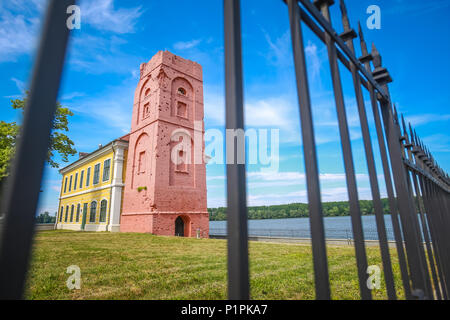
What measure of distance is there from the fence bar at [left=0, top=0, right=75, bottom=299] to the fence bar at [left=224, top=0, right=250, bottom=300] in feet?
1.82

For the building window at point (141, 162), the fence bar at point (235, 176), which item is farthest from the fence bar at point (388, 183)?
the building window at point (141, 162)

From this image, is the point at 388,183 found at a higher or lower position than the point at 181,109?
lower

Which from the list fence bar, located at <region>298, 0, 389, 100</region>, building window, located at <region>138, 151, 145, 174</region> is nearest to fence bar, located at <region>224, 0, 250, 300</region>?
fence bar, located at <region>298, 0, 389, 100</region>

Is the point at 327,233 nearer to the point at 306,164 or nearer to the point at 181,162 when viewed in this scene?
the point at 181,162

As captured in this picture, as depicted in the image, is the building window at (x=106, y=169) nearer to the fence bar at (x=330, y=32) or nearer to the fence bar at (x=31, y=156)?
the fence bar at (x=330, y=32)

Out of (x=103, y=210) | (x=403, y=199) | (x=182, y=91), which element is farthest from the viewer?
(x=103, y=210)

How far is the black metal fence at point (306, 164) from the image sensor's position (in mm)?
535

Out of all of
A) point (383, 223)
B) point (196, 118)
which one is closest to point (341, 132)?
point (383, 223)

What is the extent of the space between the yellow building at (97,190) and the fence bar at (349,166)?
1939cm

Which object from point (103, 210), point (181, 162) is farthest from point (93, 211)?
point (181, 162)

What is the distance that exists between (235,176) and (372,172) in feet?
4.32

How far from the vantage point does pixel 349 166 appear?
1493mm

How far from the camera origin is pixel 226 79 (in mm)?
1020
